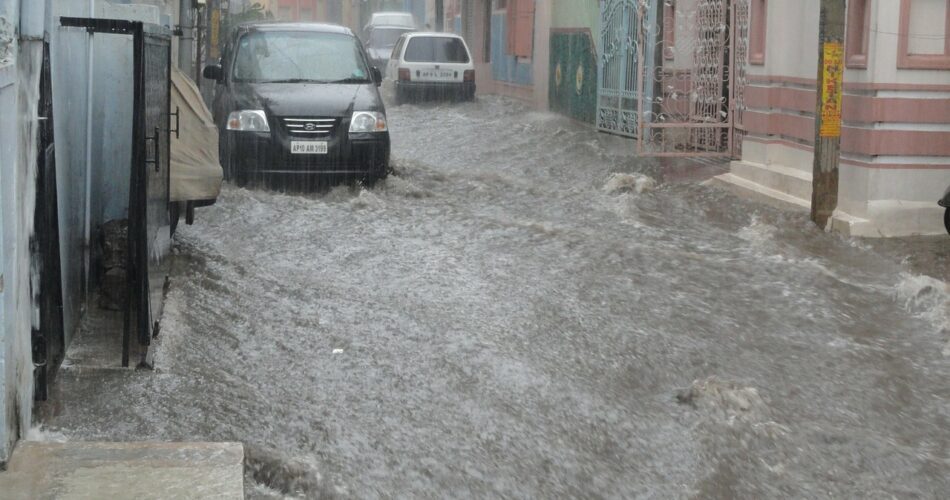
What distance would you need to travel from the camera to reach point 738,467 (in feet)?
17.5

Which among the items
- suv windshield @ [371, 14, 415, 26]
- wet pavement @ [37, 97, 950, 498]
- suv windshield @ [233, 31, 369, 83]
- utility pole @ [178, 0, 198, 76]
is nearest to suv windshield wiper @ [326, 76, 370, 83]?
suv windshield @ [233, 31, 369, 83]

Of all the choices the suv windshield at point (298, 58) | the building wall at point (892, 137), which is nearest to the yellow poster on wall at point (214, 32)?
the suv windshield at point (298, 58)

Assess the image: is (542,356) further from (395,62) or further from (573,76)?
(395,62)

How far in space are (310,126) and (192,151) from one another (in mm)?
3952

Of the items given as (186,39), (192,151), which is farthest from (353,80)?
(192,151)

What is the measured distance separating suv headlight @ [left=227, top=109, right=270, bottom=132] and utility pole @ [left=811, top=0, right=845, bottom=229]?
511 centimetres

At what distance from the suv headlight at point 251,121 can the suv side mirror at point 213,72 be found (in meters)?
0.81

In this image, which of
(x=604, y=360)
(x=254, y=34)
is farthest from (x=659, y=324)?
(x=254, y=34)

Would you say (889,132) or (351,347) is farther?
(889,132)

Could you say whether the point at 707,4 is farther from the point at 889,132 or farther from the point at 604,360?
the point at 604,360

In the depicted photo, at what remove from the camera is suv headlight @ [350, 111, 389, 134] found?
41.1ft

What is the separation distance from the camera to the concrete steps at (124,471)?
13.6 feet

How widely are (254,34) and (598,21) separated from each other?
27.9ft

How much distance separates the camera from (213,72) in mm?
13062
